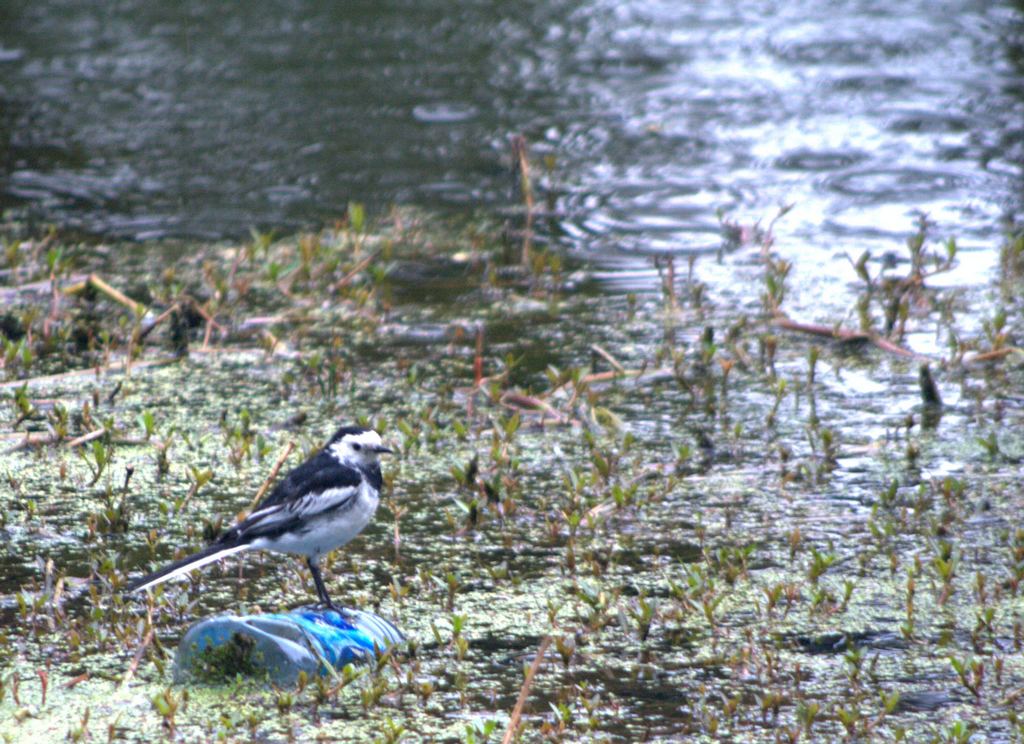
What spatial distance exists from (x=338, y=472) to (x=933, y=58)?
9529mm

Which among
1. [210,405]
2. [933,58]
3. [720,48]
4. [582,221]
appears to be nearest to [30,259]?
[210,405]

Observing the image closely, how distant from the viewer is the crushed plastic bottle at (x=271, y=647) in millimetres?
4559

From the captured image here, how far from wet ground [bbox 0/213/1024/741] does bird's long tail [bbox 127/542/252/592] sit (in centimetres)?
19

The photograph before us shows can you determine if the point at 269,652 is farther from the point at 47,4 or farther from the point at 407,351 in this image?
the point at 47,4

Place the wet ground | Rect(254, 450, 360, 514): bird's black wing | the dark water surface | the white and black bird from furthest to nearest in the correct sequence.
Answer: the dark water surface, Rect(254, 450, 360, 514): bird's black wing, the white and black bird, the wet ground

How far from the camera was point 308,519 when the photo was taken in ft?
15.7

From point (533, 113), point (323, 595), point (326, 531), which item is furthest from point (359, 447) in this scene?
point (533, 113)

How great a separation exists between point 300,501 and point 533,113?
775 cm

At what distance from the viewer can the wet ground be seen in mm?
4527

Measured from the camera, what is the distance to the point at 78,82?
43.0 feet

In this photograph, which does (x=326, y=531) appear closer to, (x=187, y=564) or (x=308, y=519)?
(x=308, y=519)

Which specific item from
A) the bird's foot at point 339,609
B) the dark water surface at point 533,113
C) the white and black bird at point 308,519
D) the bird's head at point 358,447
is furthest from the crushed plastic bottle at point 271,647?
the dark water surface at point 533,113

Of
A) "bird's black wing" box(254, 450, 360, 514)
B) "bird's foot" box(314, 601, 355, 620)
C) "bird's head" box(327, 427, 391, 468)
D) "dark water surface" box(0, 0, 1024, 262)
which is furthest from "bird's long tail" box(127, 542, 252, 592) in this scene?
"dark water surface" box(0, 0, 1024, 262)

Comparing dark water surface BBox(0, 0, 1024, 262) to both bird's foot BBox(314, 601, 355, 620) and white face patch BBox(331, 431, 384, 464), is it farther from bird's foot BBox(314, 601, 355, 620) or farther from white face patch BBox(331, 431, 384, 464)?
bird's foot BBox(314, 601, 355, 620)
